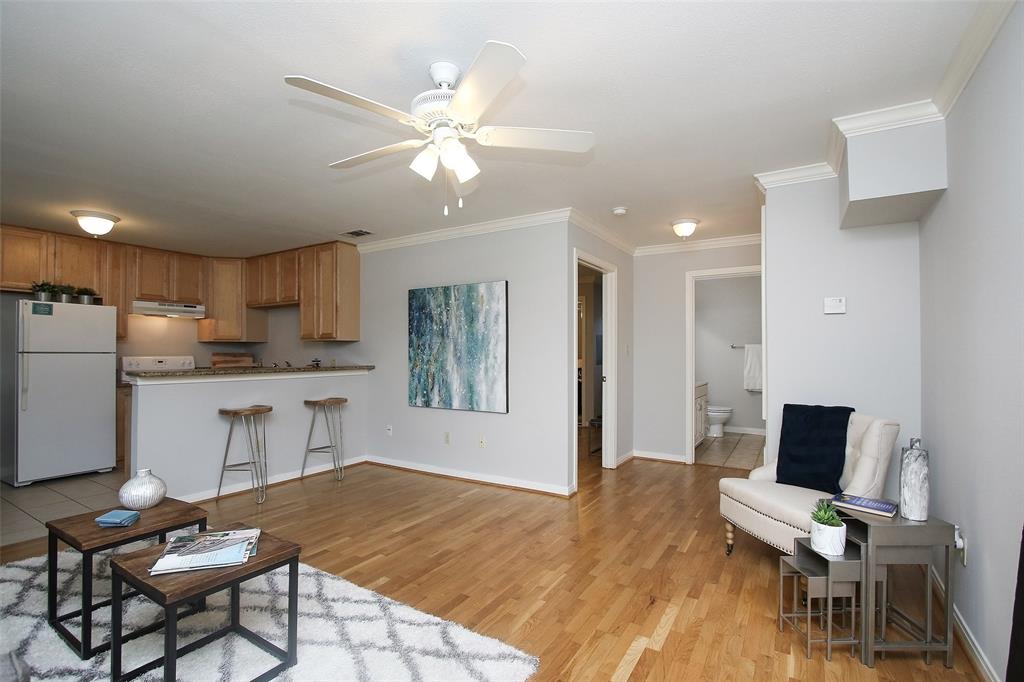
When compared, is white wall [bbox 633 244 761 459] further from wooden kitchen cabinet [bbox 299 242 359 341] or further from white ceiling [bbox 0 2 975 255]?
→ wooden kitchen cabinet [bbox 299 242 359 341]

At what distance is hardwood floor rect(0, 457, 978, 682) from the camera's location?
6.57ft

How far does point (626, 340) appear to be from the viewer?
559cm

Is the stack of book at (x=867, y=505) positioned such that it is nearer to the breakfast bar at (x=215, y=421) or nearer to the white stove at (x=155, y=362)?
the breakfast bar at (x=215, y=421)

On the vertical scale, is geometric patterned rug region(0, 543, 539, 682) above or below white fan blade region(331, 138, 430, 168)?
below

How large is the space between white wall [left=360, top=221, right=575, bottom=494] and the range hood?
87.9 inches

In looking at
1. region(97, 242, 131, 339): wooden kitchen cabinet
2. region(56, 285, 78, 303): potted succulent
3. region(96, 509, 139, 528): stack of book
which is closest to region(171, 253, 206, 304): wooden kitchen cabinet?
region(97, 242, 131, 339): wooden kitchen cabinet

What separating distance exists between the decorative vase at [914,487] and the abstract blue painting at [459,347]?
293 cm

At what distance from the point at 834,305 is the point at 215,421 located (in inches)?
185

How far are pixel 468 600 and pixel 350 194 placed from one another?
9.60ft

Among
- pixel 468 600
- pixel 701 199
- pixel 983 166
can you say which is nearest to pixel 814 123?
pixel 983 166

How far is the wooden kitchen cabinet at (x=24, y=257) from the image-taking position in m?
4.68

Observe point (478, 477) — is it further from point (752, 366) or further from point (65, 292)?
point (752, 366)

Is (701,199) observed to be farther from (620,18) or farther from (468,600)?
(468,600)

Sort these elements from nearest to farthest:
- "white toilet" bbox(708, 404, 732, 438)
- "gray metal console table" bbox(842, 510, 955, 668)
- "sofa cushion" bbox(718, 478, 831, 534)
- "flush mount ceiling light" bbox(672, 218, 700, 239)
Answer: "gray metal console table" bbox(842, 510, 955, 668)
"sofa cushion" bbox(718, 478, 831, 534)
"flush mount ceiling light" bbox(672, 218, 700, 239)
"white toilet" bbox(708, 404, 732, 438)
